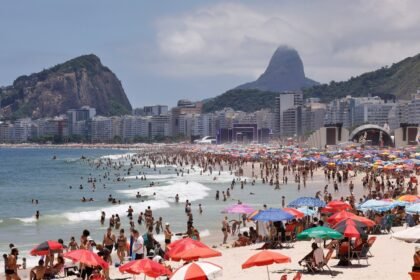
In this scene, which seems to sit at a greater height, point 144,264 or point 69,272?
point 144,264

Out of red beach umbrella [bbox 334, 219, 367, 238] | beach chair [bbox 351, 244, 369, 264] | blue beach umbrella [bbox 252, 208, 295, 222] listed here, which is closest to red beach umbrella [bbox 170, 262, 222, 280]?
red beach umbrella [bbox 334, 219, 367, 238]

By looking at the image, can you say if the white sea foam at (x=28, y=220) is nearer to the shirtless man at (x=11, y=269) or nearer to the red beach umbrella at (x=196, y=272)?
the shirtless man at (x=11, y=269)

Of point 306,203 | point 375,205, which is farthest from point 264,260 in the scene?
point 375,205

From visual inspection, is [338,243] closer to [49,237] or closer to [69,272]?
[69,272]

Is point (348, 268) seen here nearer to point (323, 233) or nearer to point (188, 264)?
point (323, 233)

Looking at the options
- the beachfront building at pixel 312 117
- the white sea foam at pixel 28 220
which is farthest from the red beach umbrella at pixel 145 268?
the beachfront building at pixel 312 117

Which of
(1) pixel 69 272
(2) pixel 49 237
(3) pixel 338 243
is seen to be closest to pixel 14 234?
(2) pixel 49 237
